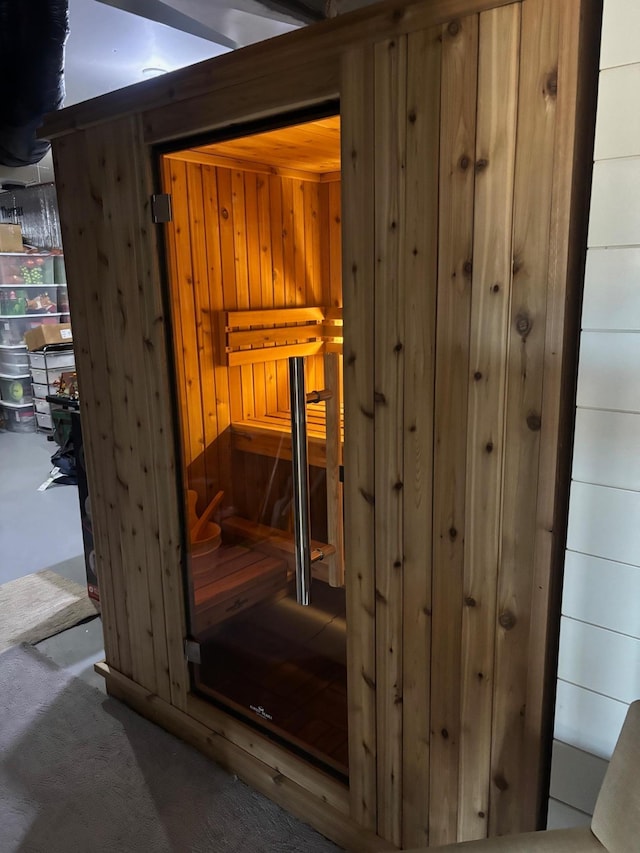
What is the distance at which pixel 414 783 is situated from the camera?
1.57 meters

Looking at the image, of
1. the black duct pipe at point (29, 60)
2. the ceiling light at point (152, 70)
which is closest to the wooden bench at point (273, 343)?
the black duct pipe at point (29, 60)

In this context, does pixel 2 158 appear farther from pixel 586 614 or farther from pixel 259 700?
pixel 586 614

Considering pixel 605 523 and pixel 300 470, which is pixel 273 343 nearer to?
pixel 300 470

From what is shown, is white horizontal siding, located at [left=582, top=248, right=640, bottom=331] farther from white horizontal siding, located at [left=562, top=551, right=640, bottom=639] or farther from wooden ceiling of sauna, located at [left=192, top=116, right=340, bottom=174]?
wooden ceiling of sauna, located at [left=192, top=116, right=340, bottom=174]

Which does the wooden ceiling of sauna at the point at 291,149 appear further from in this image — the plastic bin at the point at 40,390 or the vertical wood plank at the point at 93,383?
the plastic bin at the point at 40,390

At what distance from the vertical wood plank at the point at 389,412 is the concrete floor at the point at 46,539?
4.73 feet

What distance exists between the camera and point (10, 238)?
22.2 feet

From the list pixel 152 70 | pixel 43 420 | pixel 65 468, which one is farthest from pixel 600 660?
pixel 43 420

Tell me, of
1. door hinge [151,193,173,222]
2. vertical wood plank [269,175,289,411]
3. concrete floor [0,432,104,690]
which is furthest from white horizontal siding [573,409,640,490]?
concrete floor [0,432,104,690]

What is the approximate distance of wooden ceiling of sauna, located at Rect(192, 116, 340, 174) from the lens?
208 centimetres

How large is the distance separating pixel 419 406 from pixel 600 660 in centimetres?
63

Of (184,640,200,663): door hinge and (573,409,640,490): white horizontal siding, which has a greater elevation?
(573,409,640,490): white horizontal siding

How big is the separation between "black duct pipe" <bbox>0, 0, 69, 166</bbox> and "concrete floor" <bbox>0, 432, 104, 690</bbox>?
2411 mm

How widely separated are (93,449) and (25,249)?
5.64 meters
